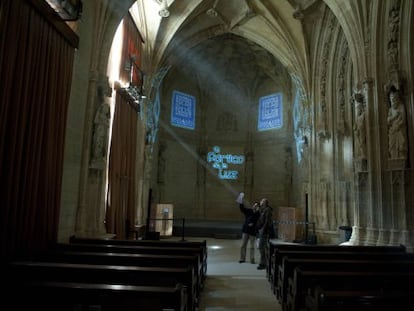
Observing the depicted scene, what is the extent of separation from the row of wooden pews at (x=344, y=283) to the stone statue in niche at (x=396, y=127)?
8.28 feet

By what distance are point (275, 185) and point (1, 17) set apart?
16692 mm

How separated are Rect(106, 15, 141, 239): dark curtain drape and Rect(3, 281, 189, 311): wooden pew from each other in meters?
5.84

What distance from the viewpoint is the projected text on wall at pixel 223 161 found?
65.6 ft

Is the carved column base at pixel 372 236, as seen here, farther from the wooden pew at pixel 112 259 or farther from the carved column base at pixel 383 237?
the wooden pew at pixel 112 259

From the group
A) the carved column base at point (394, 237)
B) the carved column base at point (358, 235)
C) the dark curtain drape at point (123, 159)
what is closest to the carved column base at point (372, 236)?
the carved column base at point (358, 235)

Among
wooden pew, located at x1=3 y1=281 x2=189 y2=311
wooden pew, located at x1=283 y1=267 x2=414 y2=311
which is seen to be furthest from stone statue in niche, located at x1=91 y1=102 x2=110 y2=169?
wooden pew, located at x1=283 y1=267 x2=414 y2=311

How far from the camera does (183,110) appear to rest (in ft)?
65.7

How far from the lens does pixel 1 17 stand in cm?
411

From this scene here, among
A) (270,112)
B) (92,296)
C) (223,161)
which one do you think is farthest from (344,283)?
(270,112)

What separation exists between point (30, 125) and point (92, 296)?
3133mm

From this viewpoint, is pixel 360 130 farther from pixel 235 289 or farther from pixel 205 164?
pixel 205 164

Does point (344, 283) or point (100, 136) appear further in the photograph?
point (100, 136)

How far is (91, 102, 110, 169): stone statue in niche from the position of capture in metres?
7.34

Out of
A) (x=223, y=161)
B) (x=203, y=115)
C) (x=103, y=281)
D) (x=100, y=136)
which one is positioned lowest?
(x=103, y=281)
